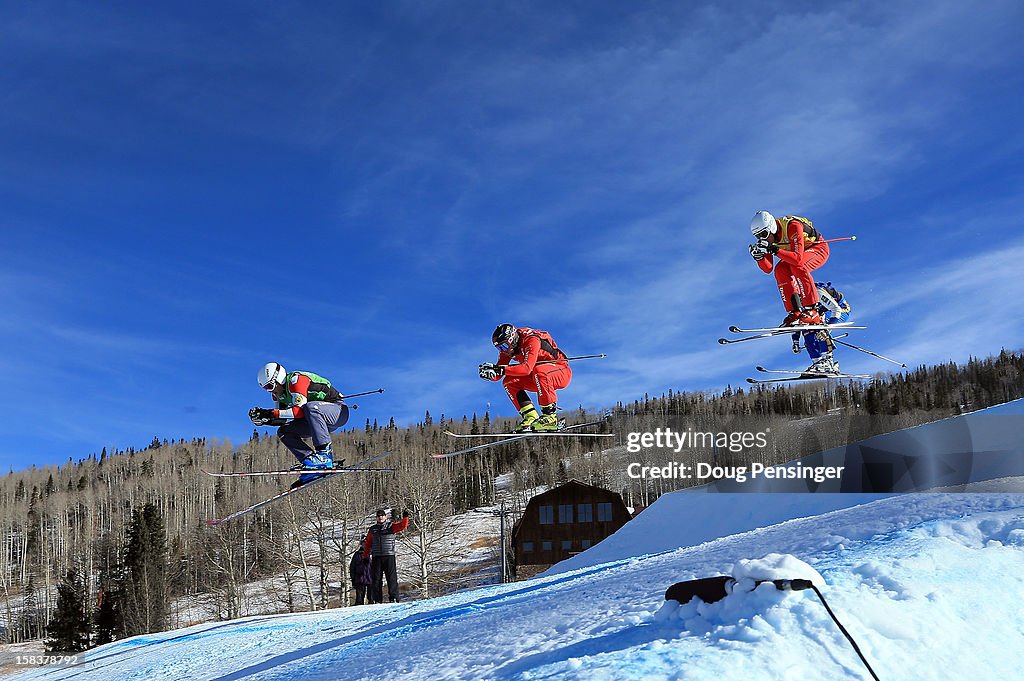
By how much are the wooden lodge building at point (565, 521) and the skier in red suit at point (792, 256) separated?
3430 centimetres

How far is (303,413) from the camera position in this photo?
38.2ft

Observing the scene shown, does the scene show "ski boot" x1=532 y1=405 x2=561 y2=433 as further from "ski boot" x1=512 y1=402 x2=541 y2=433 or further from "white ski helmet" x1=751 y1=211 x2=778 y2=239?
"white ski helmet" x1=751 y1=211 x2=778 y2=239

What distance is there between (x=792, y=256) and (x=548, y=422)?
373 centimetres

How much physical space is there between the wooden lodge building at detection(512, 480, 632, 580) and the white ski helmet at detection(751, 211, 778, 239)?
34.7m

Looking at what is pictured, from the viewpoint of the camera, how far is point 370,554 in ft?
55.6

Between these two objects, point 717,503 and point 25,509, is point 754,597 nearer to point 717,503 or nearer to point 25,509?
point 717,503

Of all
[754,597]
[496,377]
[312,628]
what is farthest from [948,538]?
[312,628]

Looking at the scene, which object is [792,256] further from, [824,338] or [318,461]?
[318,461]

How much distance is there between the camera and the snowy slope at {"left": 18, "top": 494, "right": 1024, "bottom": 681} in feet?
13.5

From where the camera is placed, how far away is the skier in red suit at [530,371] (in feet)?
33.8

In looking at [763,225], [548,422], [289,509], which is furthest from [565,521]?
[763,225]

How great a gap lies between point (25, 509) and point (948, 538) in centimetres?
10090

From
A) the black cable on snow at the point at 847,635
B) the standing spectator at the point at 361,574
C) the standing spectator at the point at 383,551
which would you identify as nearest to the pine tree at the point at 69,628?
the standing spectator at the point at 361,574
